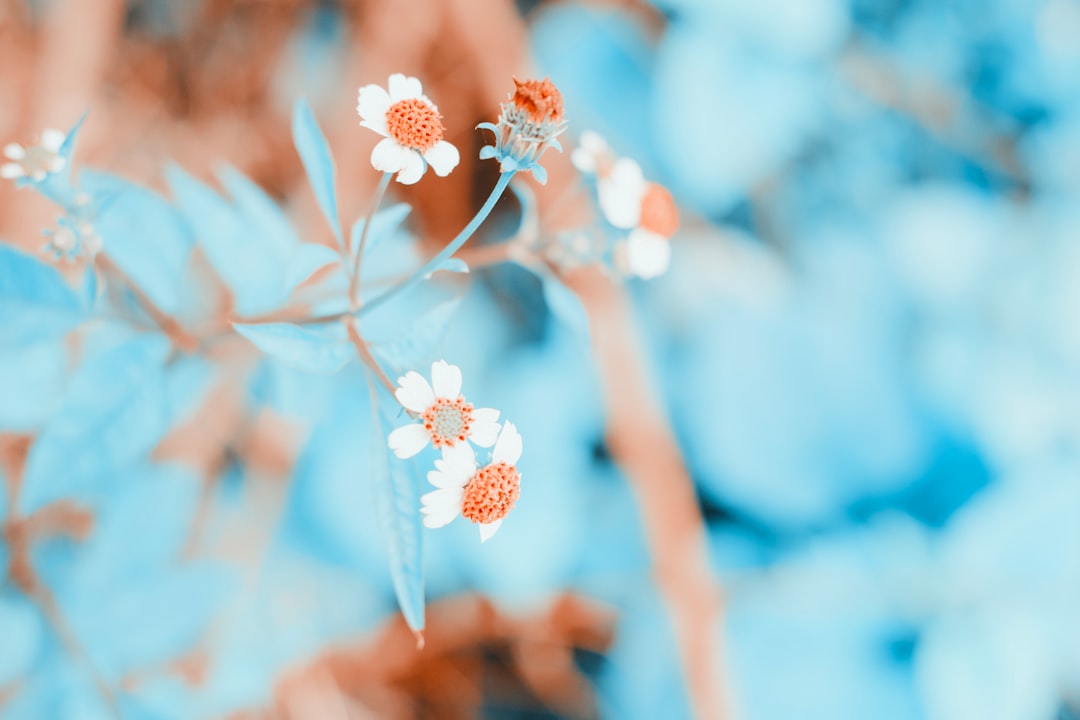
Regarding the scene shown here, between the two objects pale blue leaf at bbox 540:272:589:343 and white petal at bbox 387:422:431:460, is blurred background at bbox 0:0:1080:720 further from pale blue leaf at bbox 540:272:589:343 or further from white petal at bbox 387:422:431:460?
white petal at bbox 387:422:431:460

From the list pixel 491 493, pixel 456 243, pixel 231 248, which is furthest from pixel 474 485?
pixel 231 248

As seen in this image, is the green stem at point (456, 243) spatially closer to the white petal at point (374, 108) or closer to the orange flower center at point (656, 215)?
the white petal at point (374, 108)

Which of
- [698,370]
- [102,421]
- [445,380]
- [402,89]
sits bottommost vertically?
[698,370]

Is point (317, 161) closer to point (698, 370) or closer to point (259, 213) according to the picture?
point (259, 213)

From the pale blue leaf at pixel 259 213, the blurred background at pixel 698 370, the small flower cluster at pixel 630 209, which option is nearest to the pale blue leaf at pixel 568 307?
the small flower cluster at pixel 630 209

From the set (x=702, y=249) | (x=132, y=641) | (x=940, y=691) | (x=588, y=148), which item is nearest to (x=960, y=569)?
(x=940, y=691)

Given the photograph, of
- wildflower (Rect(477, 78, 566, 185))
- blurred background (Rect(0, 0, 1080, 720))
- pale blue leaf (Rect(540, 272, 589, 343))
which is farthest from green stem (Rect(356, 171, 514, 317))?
blurred background (Rect(0, 0, 1080, 720))

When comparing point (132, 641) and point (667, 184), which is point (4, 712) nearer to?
point (132, 641)
